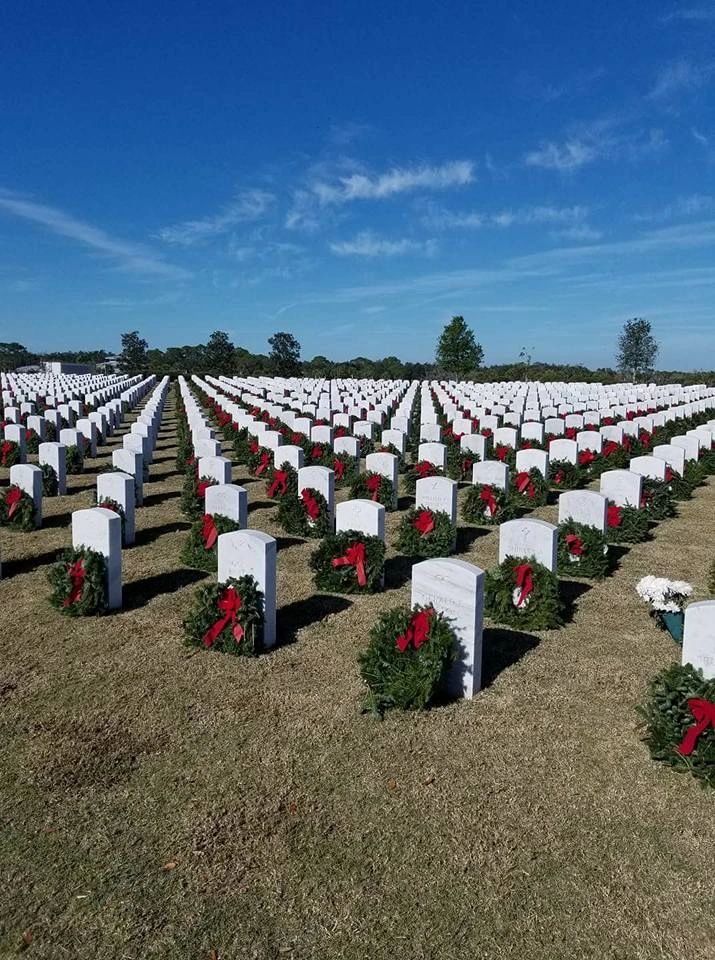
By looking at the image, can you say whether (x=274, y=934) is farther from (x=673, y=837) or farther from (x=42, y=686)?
(x=42, y=686)

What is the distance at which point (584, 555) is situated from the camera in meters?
9.02

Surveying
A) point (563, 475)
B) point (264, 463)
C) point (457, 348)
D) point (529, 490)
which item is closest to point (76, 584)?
point (529, 490)

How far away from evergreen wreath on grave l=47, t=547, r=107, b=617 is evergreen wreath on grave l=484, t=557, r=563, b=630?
4.12 meters

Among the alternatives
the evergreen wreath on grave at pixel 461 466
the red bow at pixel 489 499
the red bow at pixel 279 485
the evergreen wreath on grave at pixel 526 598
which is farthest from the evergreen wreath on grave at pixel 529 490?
the evergreen wreath on grave at pixel 526 598

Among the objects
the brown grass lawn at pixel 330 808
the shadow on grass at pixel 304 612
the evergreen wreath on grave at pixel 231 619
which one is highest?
the evergreen wreath on grave at pixel 231 619


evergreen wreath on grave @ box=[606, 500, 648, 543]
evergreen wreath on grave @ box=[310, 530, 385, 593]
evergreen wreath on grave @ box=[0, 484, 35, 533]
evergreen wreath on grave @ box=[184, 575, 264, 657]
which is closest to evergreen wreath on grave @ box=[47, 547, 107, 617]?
evergreen wreath on grave @ box=[184, 575, 264, 657]

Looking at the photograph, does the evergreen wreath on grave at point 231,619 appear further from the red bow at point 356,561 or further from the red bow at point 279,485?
the red bow at point 279,485

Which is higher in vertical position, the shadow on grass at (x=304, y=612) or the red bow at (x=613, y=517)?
the red bow at (x=613, y=517)

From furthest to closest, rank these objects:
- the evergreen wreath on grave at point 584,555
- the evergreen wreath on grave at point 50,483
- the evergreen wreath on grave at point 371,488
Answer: the evergreen wreath on grave at point 50,483 < the evergreen wreath on grave at point 371,488 < the evergreen wreath on grave at point 584,555

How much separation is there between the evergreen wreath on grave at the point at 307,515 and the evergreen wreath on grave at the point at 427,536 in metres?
1.49

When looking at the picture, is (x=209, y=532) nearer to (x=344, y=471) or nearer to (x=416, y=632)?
(x=416, y=632)

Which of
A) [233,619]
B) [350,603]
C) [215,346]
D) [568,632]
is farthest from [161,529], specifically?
[215,346]

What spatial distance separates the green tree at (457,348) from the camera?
68944 mm

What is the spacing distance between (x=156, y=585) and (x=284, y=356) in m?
65.2
